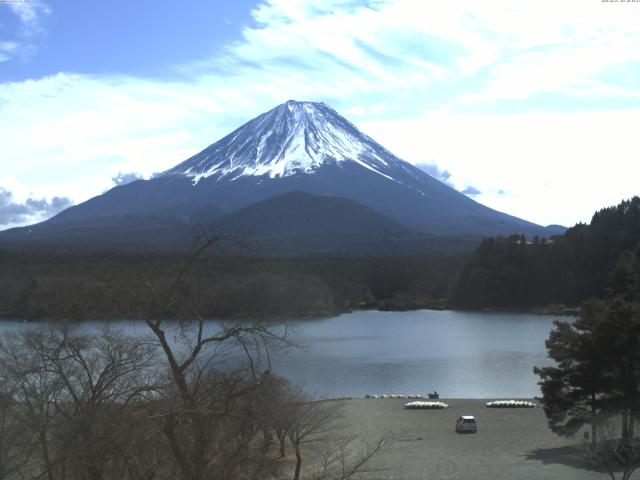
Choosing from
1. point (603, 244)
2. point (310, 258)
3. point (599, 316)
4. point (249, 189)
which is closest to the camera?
point (599, 316)

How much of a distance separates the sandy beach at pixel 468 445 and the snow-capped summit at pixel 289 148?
102823 millimetres

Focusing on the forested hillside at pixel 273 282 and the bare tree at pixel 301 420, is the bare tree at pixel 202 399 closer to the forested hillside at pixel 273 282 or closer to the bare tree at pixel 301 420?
the bare tree at pixel 301 420

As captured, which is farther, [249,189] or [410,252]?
[249,189]

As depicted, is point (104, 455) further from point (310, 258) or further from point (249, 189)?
point (249, 189)

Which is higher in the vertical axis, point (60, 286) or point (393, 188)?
point (393, 188)

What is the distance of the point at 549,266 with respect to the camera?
52594 mm

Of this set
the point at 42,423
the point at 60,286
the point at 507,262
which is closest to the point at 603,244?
the point at 507,262

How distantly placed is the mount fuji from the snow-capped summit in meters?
0.15

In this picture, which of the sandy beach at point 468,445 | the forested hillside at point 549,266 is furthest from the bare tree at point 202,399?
the forested hillside at point 549,266

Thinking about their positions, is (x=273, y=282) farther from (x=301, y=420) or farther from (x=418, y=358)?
A: (x=301, y=420)

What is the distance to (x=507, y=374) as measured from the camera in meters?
23.8

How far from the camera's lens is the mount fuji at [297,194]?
95.0 meters

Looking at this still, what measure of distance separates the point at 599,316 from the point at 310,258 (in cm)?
5728

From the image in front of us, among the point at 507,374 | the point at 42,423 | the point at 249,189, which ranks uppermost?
the point at 249,189
